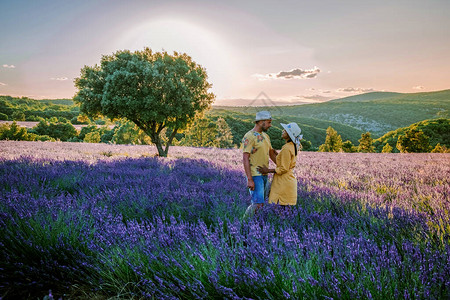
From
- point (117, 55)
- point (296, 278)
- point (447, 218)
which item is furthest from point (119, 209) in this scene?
point (117, 55)

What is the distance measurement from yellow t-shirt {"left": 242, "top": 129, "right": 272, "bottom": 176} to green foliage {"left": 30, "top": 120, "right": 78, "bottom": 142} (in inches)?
2691

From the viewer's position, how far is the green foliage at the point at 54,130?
193 ft

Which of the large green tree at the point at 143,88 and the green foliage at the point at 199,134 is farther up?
the large green tree at the point at 143,88

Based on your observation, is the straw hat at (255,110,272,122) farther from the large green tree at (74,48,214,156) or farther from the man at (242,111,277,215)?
the large green tree at (74,48,214,156)

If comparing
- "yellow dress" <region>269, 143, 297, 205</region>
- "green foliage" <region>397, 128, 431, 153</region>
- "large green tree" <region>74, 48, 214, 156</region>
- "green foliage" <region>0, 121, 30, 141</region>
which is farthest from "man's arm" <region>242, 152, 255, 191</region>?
"green foliage" <region>397, 128, 431, 153</region>

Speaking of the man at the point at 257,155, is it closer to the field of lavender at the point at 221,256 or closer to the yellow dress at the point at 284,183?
the yellow dress at the point at 284,183

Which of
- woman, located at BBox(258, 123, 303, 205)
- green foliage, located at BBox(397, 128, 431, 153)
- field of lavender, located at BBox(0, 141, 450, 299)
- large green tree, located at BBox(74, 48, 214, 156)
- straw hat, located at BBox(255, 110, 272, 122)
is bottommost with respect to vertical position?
green foliage, located at BBox(397, 128, 431, 153)

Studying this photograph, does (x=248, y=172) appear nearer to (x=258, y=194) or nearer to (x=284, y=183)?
(x=258, y=194)

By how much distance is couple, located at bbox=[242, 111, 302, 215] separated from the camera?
3.26m

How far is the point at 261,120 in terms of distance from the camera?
352 centimetres

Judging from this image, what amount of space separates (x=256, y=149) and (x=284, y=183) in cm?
60

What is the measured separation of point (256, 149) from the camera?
350cm

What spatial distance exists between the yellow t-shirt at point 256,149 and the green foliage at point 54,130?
68345mm

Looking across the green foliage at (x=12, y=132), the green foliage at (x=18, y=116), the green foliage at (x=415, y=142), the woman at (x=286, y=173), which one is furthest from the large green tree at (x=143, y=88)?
the green foliage at (x=18, y=116)
